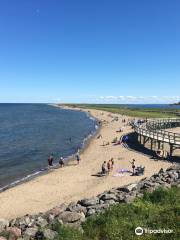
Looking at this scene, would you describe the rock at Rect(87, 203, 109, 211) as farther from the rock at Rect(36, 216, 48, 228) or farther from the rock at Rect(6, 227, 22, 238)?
the rock at Rect(6, 227, 22, 238)

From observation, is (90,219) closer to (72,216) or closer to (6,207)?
(72,216)

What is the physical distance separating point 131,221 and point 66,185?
47.3 ft

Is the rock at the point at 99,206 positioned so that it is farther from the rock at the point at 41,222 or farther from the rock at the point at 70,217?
the rock at the point at 41,222

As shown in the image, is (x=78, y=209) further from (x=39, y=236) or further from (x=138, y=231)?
(x=138, y=231)

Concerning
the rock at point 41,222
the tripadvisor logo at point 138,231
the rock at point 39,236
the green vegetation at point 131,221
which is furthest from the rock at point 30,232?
the tripadvisor logo at point 138,231

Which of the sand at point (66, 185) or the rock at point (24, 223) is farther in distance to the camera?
the sand at point (66, 185)

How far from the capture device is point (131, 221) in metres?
11.7

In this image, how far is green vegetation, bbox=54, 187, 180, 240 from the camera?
10.8 m

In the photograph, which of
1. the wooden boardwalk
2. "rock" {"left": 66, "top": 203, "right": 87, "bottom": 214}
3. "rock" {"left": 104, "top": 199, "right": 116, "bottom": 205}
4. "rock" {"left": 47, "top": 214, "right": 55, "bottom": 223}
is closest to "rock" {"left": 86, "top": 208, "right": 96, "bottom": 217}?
"rock" {"left": 66, "top": 203, "right": 87, "bottom": 214}

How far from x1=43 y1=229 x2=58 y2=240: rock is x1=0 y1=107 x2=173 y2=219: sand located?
8087 millimetres

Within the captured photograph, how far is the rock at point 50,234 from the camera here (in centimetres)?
1114

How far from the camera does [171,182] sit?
17531mm

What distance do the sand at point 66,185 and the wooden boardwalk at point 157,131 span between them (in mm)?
3710

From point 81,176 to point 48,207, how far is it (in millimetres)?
8466
